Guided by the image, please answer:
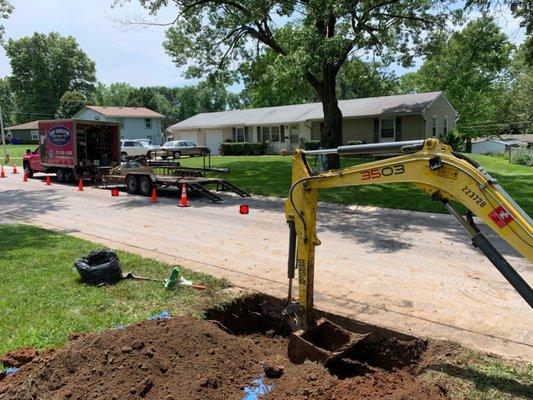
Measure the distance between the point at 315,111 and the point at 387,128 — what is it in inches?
276

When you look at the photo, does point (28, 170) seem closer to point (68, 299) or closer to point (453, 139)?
point (68, 299)

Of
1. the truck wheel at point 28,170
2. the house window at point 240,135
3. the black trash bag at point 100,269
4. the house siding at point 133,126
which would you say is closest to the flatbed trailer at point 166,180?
the truck wheel at point 28,170

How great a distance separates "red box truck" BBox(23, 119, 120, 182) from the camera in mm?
22547

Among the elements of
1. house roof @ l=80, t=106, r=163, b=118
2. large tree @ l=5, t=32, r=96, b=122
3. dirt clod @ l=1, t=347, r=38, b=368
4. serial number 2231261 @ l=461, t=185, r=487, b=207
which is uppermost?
large tree @ l=5, t=32, r=96, b=122

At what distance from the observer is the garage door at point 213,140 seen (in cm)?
4513

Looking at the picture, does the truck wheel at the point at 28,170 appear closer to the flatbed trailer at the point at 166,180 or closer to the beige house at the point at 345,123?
the flatbed trailer at the point at 166,180

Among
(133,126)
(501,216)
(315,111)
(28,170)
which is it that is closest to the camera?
(501,216)

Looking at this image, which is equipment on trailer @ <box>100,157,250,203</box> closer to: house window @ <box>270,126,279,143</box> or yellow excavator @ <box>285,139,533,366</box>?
yellow excavator @ <box>285,139,533,366</box>

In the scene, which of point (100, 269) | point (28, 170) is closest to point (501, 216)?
point (100, 269)

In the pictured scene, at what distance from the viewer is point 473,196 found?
3410 mm

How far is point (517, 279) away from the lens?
342 centimetres

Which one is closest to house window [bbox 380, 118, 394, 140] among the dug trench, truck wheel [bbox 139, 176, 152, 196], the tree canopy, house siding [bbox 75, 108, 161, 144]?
truck wheel [bbox 139, 176, 152, 196]

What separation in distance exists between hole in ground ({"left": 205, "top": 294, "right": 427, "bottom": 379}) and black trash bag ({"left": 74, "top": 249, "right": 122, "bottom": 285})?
5.93 ft

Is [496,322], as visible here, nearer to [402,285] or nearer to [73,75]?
[402,285]
